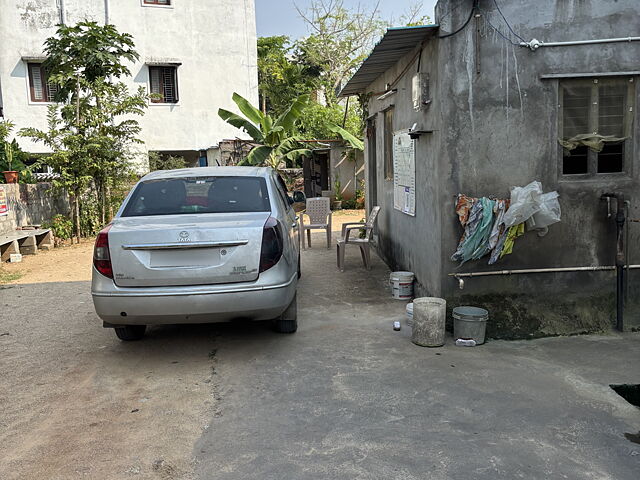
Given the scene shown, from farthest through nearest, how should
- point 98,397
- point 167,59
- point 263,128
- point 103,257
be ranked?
point 167,59, point 263,128, point 103,257, point 98,397

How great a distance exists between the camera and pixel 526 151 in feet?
19.4

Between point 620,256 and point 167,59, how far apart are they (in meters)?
18.7

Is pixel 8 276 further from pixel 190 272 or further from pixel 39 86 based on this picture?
pixel 39 86

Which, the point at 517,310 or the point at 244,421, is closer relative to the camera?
the point at 244,421

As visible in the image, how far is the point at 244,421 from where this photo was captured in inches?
160

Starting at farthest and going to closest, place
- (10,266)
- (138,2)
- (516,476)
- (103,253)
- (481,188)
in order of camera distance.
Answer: (138,2) < (10,266) < (481,188) < (103,253) < (516,476)

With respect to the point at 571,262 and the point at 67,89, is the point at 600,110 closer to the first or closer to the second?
the point at 571,262

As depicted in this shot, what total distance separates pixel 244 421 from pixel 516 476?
6.12 ft

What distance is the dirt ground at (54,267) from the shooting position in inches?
394

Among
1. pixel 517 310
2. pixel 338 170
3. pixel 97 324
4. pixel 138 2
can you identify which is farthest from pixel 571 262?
pixel 138 2

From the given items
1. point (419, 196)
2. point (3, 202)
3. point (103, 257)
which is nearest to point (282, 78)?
point (3, 202)

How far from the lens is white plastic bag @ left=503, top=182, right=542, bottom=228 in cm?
564

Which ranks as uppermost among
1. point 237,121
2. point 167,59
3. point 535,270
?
point 167,59

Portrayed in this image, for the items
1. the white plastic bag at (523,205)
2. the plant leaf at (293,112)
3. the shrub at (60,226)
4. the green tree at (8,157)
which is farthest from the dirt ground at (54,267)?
the white plastic bag at (523,205)
